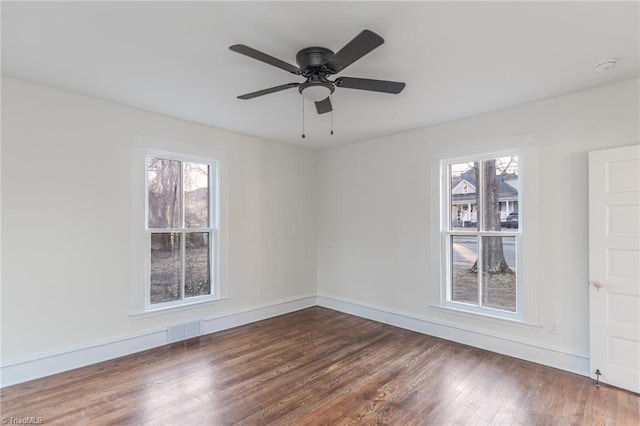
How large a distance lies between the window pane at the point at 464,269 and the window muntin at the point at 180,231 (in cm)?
307

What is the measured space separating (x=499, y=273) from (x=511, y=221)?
59 cm

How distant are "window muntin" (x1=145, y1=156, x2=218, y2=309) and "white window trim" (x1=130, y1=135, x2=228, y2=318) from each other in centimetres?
4

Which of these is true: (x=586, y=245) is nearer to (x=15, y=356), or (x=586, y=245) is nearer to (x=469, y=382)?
(x=469, y=382)

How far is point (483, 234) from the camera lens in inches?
145

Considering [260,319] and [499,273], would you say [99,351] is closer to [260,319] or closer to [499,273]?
[260,319]

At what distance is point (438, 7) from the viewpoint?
72.3 inches

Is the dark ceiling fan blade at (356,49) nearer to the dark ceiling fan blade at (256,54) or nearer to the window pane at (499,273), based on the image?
the dark ceiling fan blade at (256,54)

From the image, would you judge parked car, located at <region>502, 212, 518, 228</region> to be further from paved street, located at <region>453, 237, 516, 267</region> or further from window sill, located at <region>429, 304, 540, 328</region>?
window sill, located at <region>429, 304, 540, 328</region>

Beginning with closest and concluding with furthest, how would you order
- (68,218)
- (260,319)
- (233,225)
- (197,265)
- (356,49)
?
(356,49), (68,218), (197,265), (233,225), (260,319)

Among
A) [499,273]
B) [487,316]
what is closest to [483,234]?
[499,273]

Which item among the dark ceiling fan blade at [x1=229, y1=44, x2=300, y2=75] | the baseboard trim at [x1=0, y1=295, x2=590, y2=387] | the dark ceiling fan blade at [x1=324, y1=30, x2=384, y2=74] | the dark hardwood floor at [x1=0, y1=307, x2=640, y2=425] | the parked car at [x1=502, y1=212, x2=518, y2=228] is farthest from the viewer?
the parked car at [x1=502, y1=212, x2=518, y2=228]

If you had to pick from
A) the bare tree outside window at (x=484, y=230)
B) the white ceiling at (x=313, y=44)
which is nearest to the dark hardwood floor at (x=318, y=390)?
the bare tree outside window at (x=484, y=230)

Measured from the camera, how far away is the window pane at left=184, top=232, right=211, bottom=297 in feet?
13.3

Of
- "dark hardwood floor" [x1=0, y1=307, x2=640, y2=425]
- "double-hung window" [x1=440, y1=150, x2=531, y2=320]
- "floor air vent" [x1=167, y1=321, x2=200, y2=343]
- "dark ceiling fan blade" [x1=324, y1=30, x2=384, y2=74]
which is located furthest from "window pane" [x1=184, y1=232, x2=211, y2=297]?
"double-hung window" [x1=440, y1=150, x2=531, y2=320]
